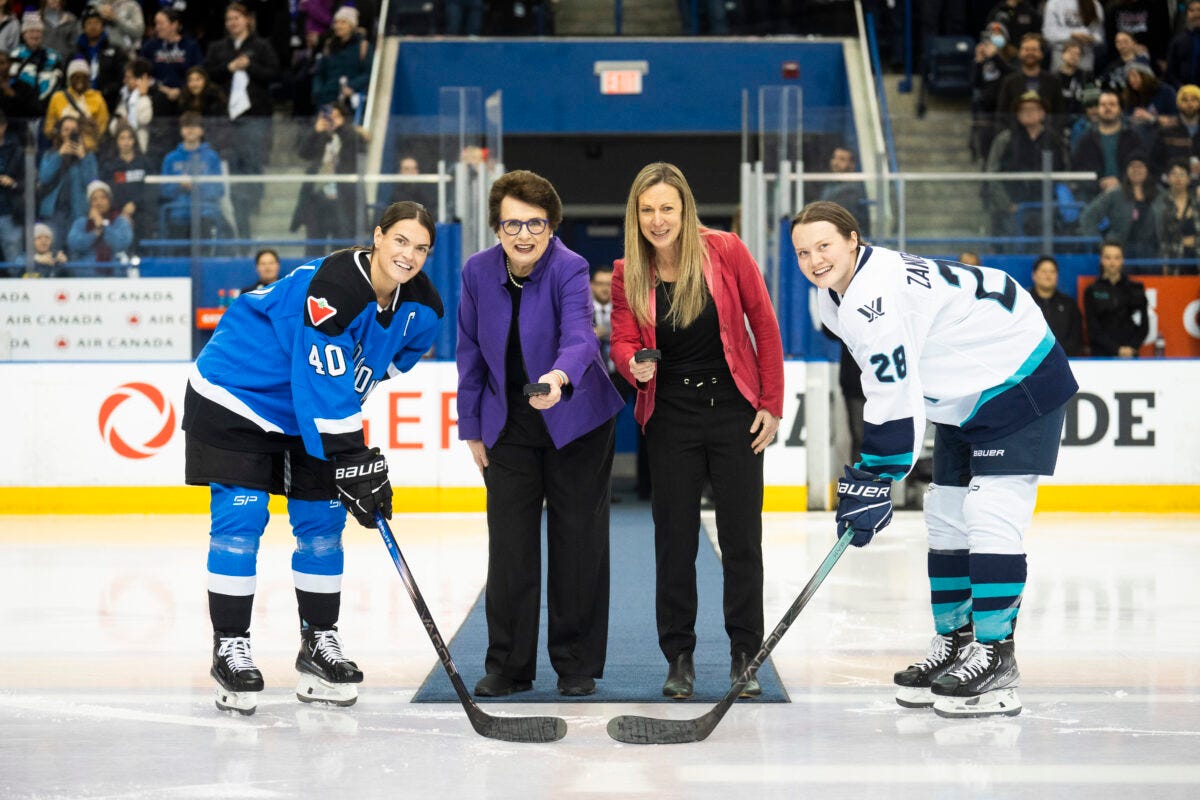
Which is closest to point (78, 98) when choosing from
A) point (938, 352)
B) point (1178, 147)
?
point (1178, 147)

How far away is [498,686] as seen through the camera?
4.23 metres

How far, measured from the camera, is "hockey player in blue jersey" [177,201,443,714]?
12.7 feet

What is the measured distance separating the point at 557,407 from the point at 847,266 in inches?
35.4

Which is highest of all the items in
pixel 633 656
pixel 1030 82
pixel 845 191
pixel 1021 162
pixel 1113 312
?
pixel 1030 82

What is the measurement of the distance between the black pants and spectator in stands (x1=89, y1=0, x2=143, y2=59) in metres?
10.2

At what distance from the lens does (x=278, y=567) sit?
274 inches

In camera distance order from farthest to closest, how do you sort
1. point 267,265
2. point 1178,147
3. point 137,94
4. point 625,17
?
point 625,17
point 137,94
point 1178,147
point 267,265

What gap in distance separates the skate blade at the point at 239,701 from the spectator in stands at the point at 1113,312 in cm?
685

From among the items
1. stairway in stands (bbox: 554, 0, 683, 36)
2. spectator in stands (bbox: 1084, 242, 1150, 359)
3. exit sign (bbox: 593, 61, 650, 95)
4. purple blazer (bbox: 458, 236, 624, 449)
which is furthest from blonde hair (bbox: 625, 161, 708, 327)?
stairway in stands (bbox: 554, 0, 683, 36)

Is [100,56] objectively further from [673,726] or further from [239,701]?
[673,726]

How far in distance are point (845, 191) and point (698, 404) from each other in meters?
5.33

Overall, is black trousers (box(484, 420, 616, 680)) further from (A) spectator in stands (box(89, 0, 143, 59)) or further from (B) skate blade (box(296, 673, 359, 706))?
(A) spectator in stands (box(89, 0, 143, 59))

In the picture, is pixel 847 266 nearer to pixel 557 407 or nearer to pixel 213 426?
pixel 557 407

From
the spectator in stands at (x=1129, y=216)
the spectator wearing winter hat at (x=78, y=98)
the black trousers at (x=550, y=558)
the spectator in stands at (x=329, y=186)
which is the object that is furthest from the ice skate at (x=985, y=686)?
the spectator wearing winter hat at (x=78, y=98)
